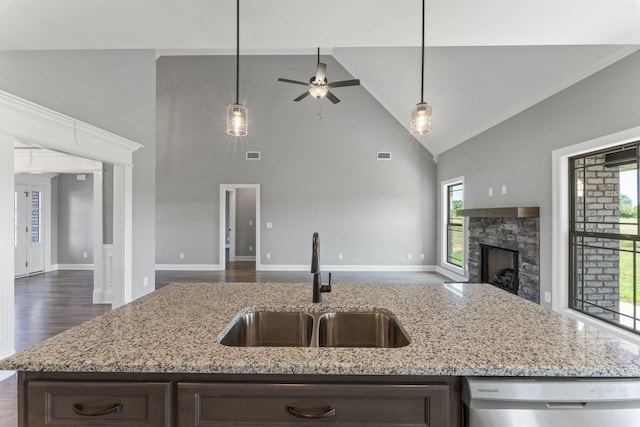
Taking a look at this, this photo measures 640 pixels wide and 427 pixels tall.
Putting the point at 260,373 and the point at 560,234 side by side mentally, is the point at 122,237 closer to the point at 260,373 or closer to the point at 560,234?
the point at 260,373

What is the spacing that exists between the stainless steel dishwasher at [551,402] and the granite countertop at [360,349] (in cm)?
3

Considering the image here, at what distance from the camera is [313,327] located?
1.51 metres

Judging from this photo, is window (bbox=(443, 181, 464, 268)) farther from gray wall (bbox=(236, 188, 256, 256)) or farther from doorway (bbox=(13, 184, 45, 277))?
doorway (bbox=(13, 184, 45, 277))

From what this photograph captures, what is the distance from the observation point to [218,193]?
7.29 m

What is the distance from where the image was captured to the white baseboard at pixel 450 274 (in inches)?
234

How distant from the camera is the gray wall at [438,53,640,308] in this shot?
8.84 ft

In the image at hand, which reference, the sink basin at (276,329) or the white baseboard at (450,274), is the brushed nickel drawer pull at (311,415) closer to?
the sink basin at (276,329)

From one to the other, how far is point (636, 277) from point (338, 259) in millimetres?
5092

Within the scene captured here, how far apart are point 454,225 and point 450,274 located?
3.36 feet

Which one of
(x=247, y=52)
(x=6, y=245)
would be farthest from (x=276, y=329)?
(x=247, y=52)

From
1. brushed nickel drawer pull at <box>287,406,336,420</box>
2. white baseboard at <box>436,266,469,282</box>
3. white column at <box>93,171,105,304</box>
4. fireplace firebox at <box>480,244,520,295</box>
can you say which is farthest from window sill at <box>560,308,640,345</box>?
white column at <box>93,171,105,304</box>

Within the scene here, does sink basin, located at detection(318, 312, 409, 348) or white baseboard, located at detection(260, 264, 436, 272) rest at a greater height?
sink basin, located at detection(318, 312, 409, 348)

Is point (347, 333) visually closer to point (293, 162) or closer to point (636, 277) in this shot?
point (636, 277)

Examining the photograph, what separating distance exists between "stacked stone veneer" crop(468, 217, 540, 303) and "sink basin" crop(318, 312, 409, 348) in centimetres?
320
